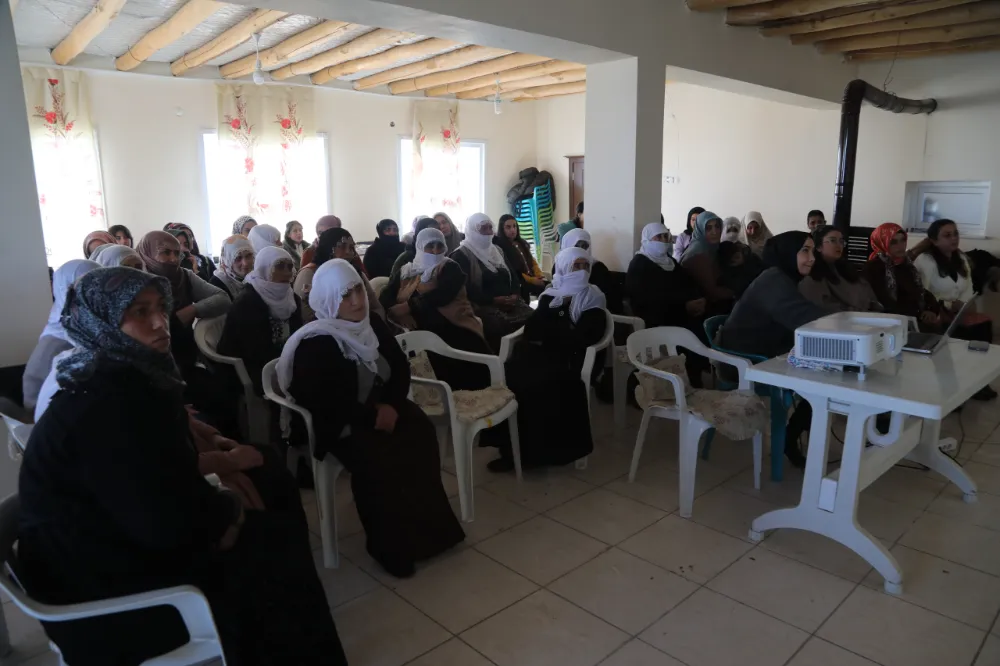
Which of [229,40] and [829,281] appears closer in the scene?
[829,281]

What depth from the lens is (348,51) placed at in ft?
17.8

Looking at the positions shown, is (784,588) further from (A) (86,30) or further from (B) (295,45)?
(A) (86,30)

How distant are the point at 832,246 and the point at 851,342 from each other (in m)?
1.31

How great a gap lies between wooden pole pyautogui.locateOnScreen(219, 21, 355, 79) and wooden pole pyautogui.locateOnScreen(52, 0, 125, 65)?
1.24m

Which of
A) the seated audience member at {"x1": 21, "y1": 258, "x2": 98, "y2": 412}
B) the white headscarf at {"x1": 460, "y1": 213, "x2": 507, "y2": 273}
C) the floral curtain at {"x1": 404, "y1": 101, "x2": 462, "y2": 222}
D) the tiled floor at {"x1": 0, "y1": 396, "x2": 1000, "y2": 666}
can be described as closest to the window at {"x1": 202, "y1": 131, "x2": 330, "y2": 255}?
the floral curtain at {"x1": 404, "y1": 101, "x2": 462, "y2": 222}

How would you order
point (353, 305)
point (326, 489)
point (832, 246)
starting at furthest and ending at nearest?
point (832, 246), point (353, 305), point (326, 489)

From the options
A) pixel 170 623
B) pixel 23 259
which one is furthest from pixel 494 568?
pixel 23 259

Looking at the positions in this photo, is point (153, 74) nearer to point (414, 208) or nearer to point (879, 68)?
point (414, 208)

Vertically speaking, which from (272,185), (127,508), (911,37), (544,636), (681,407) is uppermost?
(911,37)

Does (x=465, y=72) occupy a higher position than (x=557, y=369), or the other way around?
(x=465, y=72)

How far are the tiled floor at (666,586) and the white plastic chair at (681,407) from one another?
118mm

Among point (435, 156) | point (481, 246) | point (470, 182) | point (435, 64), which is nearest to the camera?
point (481, 246)

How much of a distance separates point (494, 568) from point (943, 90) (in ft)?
18.9

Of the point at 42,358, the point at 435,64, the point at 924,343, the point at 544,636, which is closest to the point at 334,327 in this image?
the point at 42,358
